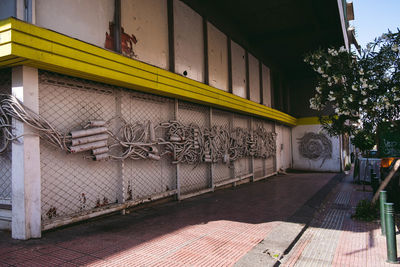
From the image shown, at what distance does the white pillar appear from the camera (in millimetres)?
4094

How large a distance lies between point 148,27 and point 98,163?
3340mm

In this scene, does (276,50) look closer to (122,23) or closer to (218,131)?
(218,131)

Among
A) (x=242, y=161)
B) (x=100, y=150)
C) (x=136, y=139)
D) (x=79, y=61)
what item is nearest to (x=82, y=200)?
(x=100, y=150)

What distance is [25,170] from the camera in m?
4.09

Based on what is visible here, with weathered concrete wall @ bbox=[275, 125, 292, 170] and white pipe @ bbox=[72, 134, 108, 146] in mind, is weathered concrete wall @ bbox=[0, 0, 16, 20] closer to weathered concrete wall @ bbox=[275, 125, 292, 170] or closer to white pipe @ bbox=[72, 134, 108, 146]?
white pipe @ bbox=[72, 134, 108, 146]

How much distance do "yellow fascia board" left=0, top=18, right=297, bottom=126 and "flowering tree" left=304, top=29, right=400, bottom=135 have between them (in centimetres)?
339

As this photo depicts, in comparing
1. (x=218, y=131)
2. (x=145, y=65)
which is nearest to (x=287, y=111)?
(x=218, y=131)

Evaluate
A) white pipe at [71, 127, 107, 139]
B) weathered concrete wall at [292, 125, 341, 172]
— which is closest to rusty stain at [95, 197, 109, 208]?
white pipe at [71, 127, 107, 139]

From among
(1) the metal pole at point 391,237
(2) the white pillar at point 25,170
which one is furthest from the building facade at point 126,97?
(1) the metal pole at point 391,237

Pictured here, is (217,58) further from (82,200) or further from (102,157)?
(82,200)

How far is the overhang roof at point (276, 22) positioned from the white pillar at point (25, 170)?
5.38 meters

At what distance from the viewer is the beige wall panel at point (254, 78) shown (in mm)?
12789

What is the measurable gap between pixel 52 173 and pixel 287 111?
51.9ft

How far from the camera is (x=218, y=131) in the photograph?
943cm
